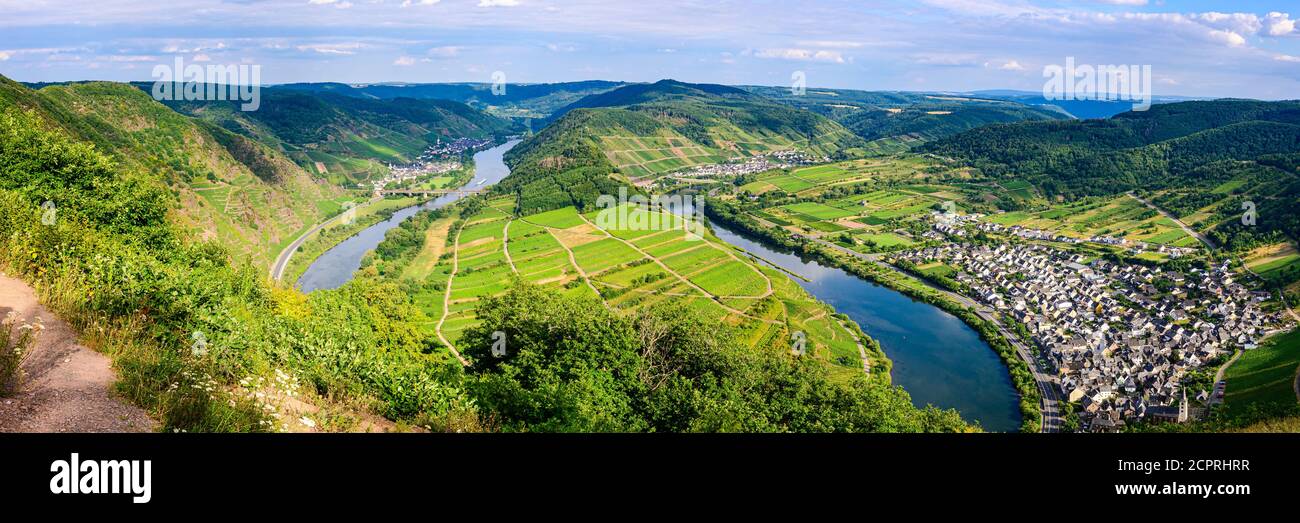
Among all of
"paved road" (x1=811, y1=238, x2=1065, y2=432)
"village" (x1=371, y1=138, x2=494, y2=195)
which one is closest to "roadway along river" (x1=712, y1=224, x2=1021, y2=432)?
"paved road" (x1=811, y1=238, x2=1065, y2=432)

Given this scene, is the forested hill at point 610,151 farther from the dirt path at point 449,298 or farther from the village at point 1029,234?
the village at point 1029,234

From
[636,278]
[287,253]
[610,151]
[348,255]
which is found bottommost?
[636,278]

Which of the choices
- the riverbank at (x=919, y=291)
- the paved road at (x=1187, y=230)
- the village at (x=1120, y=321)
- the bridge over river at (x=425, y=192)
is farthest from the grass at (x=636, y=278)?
the paved road at (x=1187, y=230)

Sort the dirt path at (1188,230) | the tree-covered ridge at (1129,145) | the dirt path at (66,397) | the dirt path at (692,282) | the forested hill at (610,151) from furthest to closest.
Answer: the tree-covered ridge at (1129,145), the forested hill at (610,151), the dirt path at (1188,230), the dirt path at (692,282), the dirt path at (66,397)

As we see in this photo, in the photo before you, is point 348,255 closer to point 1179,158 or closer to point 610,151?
point 610,151

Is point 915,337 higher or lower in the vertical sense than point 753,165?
lower

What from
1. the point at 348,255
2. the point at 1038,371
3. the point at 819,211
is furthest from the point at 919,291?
the point at 348,255
